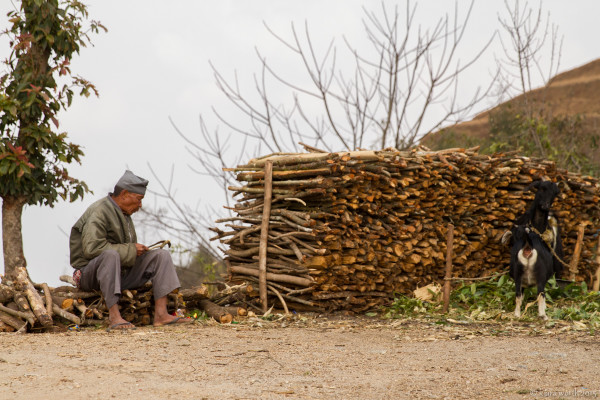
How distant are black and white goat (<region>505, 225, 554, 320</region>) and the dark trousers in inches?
160

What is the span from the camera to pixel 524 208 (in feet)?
34.2

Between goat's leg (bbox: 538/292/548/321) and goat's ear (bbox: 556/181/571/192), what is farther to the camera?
goat's ear (bbox: 556/181/571/192)

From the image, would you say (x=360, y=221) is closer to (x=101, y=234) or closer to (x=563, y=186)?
(x=101, y=234)

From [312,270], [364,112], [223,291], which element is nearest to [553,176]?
[364,112]

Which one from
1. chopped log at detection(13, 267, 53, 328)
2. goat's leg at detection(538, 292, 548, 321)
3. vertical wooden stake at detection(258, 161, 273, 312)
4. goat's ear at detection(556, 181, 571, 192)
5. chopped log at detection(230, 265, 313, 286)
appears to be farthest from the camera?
goat's ear at detection(556, 181, 571, 192)

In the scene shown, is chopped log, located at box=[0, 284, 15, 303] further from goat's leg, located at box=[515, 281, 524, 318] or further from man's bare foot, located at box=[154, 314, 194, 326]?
goat's leg, located at box=[515, 281, 524, 318]

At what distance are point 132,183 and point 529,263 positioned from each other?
4.74 m

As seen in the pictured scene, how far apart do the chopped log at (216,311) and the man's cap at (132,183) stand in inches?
71.1

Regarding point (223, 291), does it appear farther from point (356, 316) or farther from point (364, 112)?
point (364, 112)

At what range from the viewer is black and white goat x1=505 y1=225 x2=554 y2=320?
8016 mm

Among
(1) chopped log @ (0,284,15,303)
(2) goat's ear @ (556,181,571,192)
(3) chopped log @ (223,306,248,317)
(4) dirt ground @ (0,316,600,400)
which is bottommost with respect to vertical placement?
(4) dirt ground @ (0,316,600,400)

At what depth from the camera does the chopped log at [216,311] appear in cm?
782

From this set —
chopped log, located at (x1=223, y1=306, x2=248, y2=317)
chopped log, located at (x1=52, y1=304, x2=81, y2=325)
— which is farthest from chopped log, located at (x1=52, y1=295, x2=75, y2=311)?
chopped log, located at (x1=223, y1=306, x2=248, y2=317)

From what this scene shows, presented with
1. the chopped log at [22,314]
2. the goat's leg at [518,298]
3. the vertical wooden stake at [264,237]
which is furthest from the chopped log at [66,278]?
the goat's leg at [518,298]
